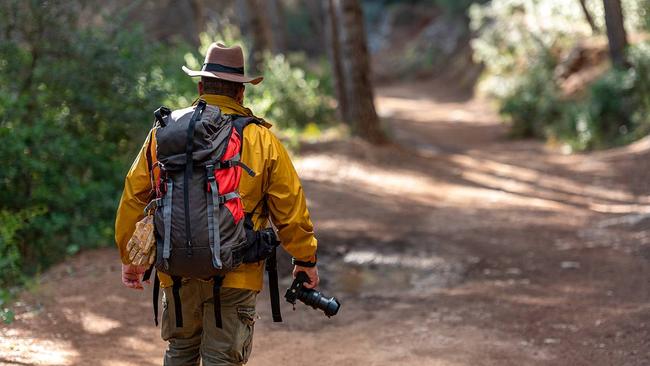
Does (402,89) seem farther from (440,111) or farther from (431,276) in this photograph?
(431,276)

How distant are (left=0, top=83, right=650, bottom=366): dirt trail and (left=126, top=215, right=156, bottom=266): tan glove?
7.14ft

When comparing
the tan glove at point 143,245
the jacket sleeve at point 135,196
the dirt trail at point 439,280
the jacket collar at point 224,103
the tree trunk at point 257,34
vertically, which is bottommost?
the dirt trail at point 439,280

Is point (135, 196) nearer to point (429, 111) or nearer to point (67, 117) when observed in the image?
point (67, 117)

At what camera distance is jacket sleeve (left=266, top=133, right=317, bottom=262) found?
151 inches

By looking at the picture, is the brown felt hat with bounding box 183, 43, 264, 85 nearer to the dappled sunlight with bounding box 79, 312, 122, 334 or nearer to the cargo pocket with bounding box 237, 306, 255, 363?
the cargo pocket with bounding box 237, 306, 255, 363

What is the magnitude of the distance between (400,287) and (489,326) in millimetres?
1517

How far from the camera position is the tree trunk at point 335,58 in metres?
16.6

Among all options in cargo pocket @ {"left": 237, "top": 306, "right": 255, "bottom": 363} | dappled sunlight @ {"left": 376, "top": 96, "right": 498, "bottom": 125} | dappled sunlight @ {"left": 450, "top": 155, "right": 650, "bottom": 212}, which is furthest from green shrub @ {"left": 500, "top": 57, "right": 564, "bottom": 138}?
cargo pocket @ {"left": 237, "top": 306, "right": 255, "bottom": 363}

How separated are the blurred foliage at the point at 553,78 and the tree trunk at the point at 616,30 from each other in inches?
13.8

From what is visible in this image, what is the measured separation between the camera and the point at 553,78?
21.6 m

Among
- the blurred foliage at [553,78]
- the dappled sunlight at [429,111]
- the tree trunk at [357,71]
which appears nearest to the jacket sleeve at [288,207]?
the tree trunk at [357,71]

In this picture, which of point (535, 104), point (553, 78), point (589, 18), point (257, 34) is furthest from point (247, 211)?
point (589, 18)

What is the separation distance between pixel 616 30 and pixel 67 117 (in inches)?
468

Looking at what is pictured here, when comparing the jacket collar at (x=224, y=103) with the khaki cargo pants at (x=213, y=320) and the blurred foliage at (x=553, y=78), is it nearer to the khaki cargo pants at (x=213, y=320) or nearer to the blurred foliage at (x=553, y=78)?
the khaki cargo pants at (x=213, y=320)
